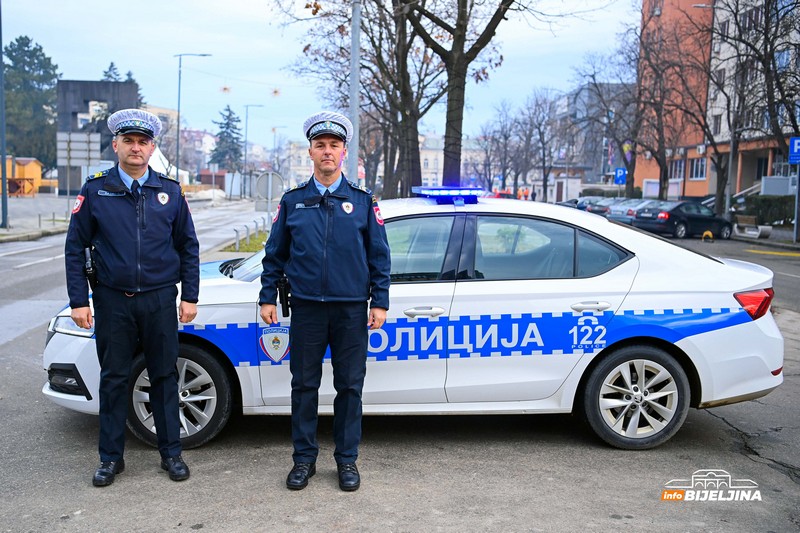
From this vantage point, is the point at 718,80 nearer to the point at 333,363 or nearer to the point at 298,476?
the point at 333,363

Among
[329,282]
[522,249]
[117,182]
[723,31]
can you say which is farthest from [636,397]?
[723,31]

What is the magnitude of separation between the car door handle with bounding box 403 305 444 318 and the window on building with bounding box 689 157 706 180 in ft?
186

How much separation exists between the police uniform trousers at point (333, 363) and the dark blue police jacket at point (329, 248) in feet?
0.30

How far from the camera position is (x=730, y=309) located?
4895mm

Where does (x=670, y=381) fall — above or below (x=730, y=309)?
below

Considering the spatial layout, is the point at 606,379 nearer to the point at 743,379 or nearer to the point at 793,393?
the point at 743,379

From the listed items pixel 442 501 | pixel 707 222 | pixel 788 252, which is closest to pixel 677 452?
pixel 442 501

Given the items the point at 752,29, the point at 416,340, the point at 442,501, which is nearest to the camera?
the point at 442,501

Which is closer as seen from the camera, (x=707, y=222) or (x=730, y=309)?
(x=730, y=309)

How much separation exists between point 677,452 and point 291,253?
2765mm

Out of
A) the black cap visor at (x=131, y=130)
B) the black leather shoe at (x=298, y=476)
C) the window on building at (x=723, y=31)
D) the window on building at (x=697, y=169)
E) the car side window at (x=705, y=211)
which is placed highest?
the window on building at (x=723, y=31)

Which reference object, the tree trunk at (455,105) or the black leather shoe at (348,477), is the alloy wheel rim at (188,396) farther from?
the tree trunk at (455,105)

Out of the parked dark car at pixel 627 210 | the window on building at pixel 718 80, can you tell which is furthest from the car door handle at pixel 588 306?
the window on building at pixel 718 80

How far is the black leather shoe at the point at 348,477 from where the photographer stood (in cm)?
416
